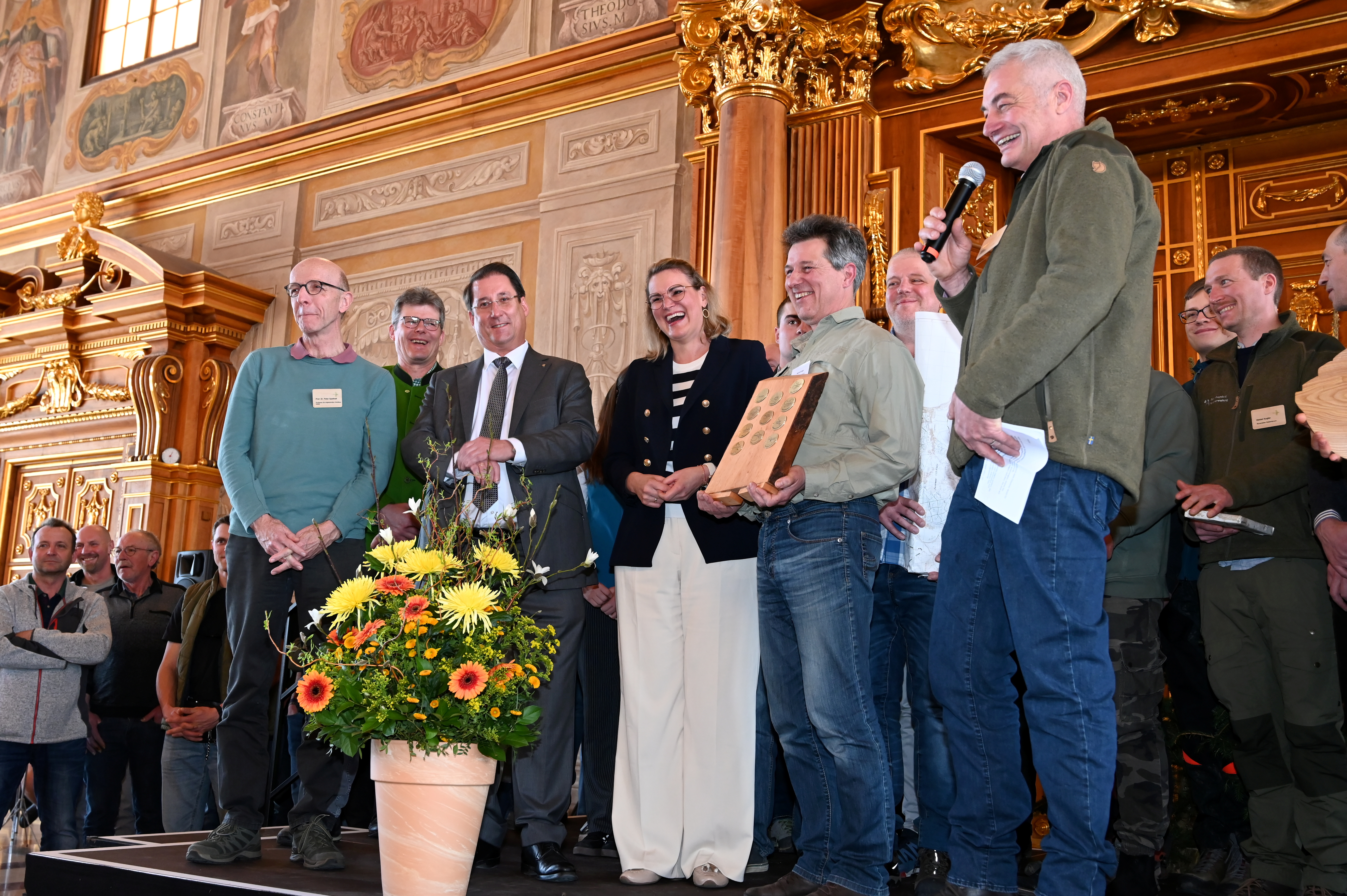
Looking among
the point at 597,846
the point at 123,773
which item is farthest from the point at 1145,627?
the point at 123,773

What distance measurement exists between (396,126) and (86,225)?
2881mm

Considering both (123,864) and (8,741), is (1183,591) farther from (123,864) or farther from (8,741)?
(8,741)

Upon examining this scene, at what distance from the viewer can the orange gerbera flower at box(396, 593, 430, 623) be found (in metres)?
2.54

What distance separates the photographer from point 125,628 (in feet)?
17.3

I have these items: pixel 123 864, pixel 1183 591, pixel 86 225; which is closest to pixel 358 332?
pixel 86 225

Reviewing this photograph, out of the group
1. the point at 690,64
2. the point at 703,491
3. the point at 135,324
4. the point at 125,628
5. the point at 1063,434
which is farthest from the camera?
the point at 135,324

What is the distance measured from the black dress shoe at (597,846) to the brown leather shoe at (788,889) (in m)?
0.84

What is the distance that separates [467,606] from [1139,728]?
5.91 feet

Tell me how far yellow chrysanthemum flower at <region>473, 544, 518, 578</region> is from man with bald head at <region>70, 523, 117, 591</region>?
3.69 metres

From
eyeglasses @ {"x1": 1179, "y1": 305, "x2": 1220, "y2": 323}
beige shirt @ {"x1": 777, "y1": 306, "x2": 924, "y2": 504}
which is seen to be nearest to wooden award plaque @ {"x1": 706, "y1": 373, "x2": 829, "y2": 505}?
beige shirt @ {"x1": 777, "y1": 306, "x2": 924, "y2": 504}

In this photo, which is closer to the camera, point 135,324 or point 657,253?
point 657,253

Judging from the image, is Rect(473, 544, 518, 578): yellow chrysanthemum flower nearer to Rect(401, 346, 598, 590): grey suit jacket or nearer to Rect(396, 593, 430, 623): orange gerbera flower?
Rect(396, 593, 430, 623): orange gerbera flower

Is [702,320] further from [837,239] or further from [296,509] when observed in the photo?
[296,509]

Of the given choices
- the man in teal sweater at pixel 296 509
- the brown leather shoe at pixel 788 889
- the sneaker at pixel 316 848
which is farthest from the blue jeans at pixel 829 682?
the sneaker at pixel 316 848
